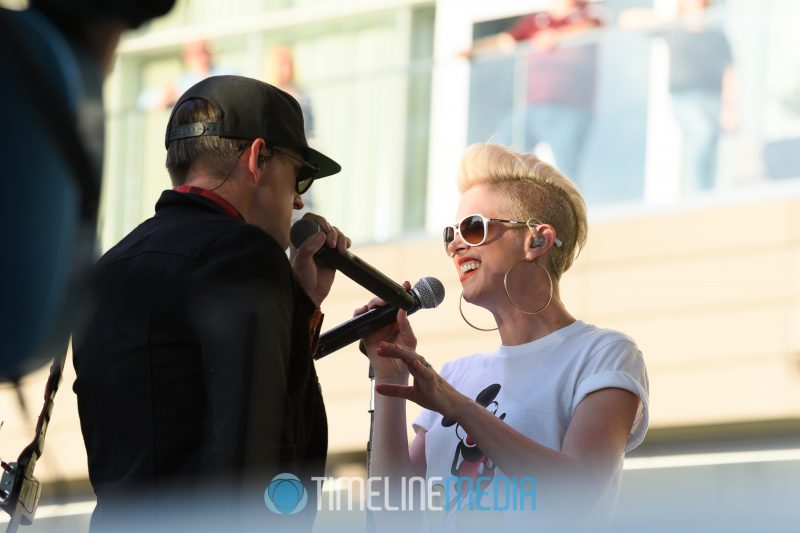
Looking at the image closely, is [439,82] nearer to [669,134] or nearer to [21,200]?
[669,134]

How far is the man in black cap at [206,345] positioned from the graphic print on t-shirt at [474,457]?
0.54 metres

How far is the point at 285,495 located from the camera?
7.09 ft

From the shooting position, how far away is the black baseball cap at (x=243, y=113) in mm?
2619

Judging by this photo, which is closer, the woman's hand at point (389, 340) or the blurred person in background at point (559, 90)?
the woman's hand at point (389, 340)

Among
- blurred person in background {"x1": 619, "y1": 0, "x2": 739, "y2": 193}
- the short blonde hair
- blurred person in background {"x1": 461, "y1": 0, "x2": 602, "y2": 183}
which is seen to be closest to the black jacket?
the short blonde hair

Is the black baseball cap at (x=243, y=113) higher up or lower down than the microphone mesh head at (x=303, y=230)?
higher up

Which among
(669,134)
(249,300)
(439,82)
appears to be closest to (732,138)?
(669,134)

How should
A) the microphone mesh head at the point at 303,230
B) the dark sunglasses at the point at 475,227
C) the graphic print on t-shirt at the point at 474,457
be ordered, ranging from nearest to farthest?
the microphone mesh head at the point at 303,230, the graphic print on t-shirt at the point at 474,457, the dark sunglasses at the point at 475,227

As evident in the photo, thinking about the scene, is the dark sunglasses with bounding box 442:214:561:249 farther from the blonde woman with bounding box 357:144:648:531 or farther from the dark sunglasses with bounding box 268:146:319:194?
the dark sunglasses with bounding box 268:146:319:194

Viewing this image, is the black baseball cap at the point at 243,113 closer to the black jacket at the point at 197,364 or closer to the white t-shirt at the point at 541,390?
the black jacket at the point at 197,364

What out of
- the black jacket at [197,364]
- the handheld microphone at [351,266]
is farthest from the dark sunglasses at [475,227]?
the black jacket at [197,364]

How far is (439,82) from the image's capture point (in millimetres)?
9773

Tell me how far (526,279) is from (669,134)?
5.43 m

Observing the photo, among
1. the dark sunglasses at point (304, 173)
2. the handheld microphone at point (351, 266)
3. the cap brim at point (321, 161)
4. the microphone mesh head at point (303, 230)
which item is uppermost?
the cap brim at point (321, 161)
